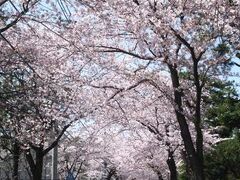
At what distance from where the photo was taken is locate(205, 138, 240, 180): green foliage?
2238 cm

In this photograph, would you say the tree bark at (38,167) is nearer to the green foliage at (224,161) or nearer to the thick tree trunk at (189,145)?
the thick tree trunk at (189,145)

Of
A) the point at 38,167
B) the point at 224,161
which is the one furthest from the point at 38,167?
the point at 224,161

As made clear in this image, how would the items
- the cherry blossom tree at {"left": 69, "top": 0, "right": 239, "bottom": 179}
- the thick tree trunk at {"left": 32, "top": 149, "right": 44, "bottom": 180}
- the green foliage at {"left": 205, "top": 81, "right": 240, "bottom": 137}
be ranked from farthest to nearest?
1. the green foliage at {"left": 205, "top": 81, "right": 240, "bottom": 137}
2. the thick tree trunk at {"left": 32, "top": 149, "right": 44, "bottom": 180}
3. the cherry blossom tree at {"left": 69, "top": 0, "right": 239, "bottom": 179}

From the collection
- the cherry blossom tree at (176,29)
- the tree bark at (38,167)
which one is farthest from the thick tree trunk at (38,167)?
the cherry blossom tree at (176,29)

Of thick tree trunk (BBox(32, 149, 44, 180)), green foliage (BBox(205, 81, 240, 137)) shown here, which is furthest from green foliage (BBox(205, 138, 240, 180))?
thick tree trunk (BBox(32, 149, 44, 180))

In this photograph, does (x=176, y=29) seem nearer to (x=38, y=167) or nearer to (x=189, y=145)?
(x=189, y=145)

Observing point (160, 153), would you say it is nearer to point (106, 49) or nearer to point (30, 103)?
point (106, 49)

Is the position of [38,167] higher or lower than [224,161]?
lower

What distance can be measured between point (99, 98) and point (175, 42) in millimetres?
4443

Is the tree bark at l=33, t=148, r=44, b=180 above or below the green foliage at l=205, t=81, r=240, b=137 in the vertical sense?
below

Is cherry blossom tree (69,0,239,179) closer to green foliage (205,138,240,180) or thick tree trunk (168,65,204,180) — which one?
thick tree trunk (168,65,204,180)

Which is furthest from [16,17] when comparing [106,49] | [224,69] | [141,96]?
[141,96]

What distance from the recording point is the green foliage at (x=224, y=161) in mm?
22375

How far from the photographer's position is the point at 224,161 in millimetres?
23109
